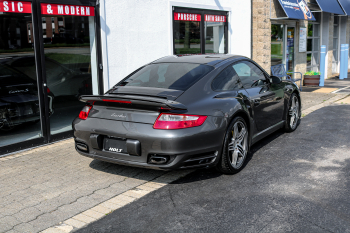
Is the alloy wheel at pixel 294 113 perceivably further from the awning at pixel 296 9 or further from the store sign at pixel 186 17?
the awning at pixel 296 9

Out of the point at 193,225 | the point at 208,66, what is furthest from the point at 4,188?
the point at 208,66

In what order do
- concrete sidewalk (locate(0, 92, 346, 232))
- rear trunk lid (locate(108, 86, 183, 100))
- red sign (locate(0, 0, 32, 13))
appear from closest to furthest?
concrete sidewalk (locate(0, 92, 346, 232)) → rear trunk lid (locate(108, 86, 183, 100)) → red sign (locate(0, 0, 32, 13))

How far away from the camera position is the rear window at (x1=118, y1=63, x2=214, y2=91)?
5.04 meters

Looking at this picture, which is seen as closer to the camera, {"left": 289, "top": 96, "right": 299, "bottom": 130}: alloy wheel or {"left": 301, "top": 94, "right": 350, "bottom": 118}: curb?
{"left": 289, "top": 96, "right": 299, "bottom": 130}: alloy wheel

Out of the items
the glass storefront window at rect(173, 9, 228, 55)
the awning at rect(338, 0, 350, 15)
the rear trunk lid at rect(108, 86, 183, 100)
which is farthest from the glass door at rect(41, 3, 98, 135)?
the awning at rect(338, 0, 350, 15)

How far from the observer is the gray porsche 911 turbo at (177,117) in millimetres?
4406

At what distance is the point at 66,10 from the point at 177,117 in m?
3.77

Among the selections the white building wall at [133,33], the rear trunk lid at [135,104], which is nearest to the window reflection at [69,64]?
the white building wall at [133,33]

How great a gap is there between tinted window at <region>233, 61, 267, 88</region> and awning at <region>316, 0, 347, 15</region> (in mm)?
10936

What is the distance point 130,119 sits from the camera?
4535 millimetres

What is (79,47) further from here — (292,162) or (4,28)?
(292,162)

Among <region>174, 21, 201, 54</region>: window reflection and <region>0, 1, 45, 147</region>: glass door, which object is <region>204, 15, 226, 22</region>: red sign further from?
<region>0, 1, 45, 147</region>: glass door

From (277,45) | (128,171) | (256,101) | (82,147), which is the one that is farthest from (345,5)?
(82,147)

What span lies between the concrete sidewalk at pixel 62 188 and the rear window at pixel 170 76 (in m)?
1.16
